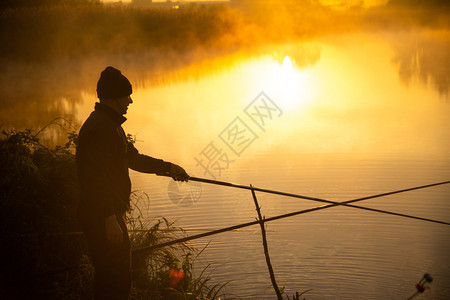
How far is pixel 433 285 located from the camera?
237 inches

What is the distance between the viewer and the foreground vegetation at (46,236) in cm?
450

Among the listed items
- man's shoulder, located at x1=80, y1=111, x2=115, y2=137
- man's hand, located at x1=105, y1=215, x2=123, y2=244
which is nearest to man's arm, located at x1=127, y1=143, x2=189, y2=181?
man's shoulder, located at x1=80, y1=111, x2=115, y2=137

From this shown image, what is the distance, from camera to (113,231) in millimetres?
3717

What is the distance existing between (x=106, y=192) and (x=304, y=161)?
22.7ft

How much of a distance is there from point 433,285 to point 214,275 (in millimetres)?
1943

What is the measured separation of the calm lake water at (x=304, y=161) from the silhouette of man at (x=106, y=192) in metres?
1.99

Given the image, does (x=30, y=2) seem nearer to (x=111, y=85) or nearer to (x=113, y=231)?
(x=111, y=85)

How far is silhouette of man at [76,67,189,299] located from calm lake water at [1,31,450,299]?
78.3 inches

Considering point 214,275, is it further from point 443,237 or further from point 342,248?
point 443,237

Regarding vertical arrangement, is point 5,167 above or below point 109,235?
above

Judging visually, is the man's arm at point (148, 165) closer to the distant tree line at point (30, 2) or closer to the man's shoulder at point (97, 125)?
the man's shoulder at point (97, 125)

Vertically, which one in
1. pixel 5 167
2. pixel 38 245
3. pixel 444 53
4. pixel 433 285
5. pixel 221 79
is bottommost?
pixel 433 285

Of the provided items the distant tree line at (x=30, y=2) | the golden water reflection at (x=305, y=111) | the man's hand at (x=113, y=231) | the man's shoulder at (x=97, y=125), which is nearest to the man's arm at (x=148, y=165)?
the man's shoulder at (x=97, y=125)

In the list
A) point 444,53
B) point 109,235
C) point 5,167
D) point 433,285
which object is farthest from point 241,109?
point 444,53
